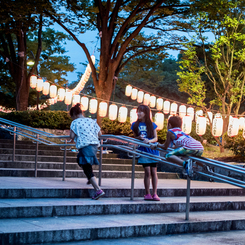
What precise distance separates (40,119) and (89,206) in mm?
9664

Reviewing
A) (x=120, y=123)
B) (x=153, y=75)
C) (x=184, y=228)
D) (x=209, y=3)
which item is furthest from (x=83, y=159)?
(x=153, y=75)

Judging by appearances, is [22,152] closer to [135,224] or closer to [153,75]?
[135,224]

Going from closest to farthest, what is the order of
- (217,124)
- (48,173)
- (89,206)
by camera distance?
(89,206)
(48,173)
(217,124)

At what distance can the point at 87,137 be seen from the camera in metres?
5.39

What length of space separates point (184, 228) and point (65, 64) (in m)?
22.3

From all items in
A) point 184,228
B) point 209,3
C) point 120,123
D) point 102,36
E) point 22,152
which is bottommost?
point 184,228

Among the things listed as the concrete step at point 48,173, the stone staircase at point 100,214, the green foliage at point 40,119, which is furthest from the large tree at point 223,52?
the stone staircase at point 100,214

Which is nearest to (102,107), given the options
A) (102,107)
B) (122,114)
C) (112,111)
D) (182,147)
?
(102,107)

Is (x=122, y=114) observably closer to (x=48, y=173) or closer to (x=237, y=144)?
(x=237, y=144)

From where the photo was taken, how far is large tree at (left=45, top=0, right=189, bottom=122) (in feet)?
48.3

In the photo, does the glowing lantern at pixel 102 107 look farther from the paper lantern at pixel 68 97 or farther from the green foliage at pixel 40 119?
the paper lantern at pixel 68 97

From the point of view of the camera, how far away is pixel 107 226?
4238 millimetres

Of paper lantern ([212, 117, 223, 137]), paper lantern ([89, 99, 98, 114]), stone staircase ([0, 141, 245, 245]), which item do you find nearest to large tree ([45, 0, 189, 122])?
paper lantern ([89, 99, 98, 114])

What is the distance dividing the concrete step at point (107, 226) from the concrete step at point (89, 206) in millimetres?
117
